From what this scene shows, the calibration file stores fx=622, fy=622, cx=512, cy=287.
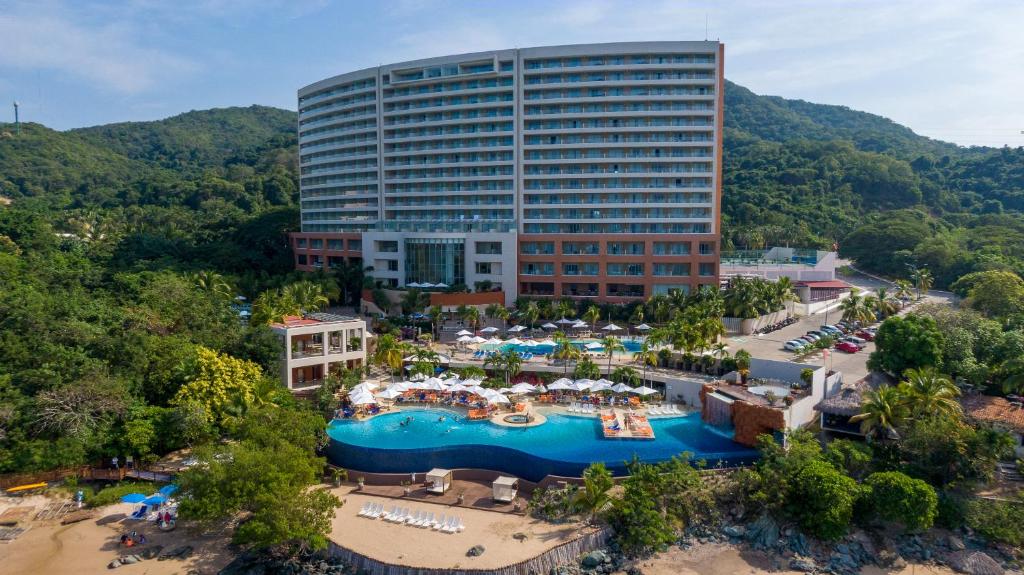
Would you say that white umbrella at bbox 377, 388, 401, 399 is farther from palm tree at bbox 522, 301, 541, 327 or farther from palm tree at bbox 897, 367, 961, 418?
palm tree at bbox 897, 367, 961, 418

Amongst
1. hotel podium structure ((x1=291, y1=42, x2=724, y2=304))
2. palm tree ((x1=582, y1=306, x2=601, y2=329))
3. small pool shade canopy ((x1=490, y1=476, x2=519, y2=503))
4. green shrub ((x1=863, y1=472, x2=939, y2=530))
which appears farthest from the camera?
hotel podium structure ((x1=291, y1=42, x2=724, y2=304))

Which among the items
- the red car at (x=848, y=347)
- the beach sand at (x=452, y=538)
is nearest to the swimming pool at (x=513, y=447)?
the beach sand at (x=452, y=538)

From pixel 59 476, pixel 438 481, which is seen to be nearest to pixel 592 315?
pixel 438 481

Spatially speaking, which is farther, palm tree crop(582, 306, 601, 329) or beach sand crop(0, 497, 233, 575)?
palm tree crop(582, 306, 601, 329)

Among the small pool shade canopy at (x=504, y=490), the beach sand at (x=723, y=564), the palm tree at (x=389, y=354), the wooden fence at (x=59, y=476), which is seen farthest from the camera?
the palm tree at (x=389, y=354)

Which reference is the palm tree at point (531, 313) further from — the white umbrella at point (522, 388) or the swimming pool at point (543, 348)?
the white umbrella at point (522, 388)

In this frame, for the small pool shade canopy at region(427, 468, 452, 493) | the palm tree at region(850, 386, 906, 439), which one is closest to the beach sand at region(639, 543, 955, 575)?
the palm tree at region(850, 386, 906, 439)

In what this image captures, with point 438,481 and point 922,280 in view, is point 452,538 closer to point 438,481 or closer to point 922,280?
point 438,481
